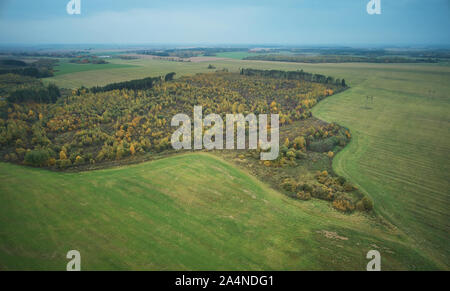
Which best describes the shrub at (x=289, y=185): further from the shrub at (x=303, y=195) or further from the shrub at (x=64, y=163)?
the shrub at (x=64, y=163)

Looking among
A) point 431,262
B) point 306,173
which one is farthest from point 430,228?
point 306,173

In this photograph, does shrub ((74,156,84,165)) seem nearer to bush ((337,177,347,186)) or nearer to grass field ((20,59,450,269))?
bush ((337,177,347,186))

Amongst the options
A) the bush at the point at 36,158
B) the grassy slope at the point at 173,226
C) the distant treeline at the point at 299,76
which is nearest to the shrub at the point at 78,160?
the grassy slope at the point at 173,226

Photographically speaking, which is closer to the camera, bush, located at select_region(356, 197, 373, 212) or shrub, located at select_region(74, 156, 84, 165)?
bush, located at select_region(356, 197, 373, 212)

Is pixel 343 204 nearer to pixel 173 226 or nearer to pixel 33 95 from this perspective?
pixel 173 226

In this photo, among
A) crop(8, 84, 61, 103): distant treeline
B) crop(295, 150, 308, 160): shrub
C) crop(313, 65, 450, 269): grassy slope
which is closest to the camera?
crop(313, 65, 450, 269): grassy slope

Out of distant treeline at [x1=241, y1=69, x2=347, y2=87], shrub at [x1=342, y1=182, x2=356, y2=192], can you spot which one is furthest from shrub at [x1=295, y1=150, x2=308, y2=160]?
distant treeline at [x1=241, y1=69, x2=347, y2=87]
